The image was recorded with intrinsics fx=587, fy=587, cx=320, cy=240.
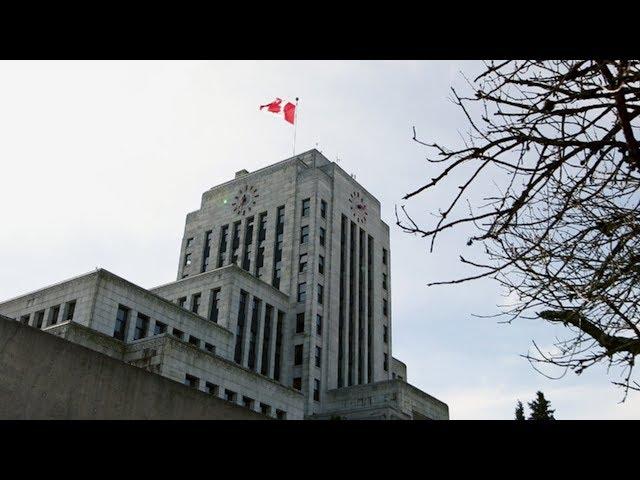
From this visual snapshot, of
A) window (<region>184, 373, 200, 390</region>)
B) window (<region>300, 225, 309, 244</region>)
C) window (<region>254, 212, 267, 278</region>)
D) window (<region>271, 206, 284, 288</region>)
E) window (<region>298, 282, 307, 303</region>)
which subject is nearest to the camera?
window (<region>184, 373, 200, 390</region>)

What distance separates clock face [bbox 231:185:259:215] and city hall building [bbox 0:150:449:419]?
0.47 ft

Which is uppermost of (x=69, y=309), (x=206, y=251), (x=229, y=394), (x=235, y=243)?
(x=206, y=251)

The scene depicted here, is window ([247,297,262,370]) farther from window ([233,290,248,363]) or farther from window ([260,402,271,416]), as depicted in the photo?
window ([260,402,271,416])

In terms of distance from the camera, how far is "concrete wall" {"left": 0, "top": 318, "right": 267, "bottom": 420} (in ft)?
23.0

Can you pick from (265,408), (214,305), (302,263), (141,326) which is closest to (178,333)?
(141,326)

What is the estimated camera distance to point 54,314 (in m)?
42.3

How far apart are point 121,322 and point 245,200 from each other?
99.5ft

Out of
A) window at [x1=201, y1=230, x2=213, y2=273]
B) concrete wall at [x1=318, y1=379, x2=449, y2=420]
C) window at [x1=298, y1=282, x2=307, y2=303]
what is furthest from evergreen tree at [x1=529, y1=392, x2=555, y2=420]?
window at [x1=201, y1=230, x2=213, y2=273]

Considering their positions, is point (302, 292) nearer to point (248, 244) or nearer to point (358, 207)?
point (248, 244)

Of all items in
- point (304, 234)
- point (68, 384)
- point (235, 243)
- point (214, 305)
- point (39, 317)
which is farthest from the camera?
point (235, 243)

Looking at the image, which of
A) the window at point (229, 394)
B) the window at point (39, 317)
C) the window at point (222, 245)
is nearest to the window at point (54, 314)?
the window at point (39, 317)

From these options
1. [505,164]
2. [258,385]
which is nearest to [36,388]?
[505,164]
